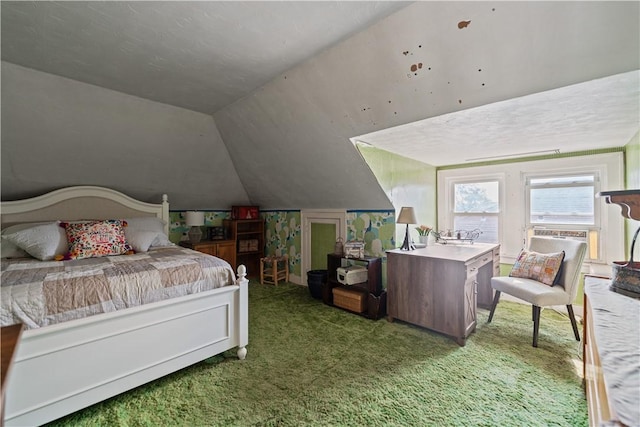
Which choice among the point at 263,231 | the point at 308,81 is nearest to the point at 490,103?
the point at 308,81

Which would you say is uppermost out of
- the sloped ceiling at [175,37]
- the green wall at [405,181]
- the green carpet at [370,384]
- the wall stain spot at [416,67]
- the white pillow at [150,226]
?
the sloped ceiling at [175,37]

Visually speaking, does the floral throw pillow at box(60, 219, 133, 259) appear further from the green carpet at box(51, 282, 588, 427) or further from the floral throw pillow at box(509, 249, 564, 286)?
the floral throw pillow at box(509, 249, 564, 286)

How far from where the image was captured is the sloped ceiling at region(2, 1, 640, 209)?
4.50 ft

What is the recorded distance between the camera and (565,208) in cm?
311

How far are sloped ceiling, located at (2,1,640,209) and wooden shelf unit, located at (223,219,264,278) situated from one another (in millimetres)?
2141

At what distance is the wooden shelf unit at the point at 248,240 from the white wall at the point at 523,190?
3.03 m

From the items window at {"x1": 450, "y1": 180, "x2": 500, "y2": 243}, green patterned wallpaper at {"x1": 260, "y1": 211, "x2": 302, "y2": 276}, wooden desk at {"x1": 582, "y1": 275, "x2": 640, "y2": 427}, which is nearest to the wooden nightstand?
green patterned wallpaper at {"x1": 260, "y1": 211, "x2": 302, "y2": 276}

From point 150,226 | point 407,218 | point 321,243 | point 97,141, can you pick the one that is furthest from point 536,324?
point 97,141

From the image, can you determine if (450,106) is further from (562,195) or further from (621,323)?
(562,195)

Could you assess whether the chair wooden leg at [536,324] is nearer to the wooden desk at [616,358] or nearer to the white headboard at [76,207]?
the wooden desk at [616,358]

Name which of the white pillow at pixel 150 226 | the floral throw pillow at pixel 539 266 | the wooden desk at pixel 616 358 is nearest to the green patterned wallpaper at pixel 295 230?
the white pillow at pixel 150 226

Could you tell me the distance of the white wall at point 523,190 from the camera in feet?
9.10

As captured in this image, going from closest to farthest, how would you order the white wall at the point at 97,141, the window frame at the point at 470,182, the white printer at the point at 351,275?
the white wall at the point at 97,141
the white printer at the point at 351,275
the window frame at the point at 470,182

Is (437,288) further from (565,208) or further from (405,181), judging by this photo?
(565,208)
